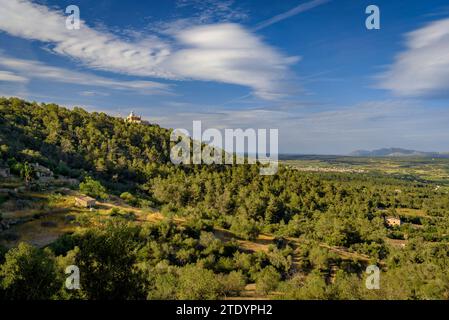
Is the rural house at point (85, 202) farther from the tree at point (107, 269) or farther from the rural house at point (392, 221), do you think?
the rural house at point (392, 221)

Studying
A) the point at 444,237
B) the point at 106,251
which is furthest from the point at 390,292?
the point at 444,237

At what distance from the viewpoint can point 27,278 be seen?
13.0 m

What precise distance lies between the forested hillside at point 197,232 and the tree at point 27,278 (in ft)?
0.13

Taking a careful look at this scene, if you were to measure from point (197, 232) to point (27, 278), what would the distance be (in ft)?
56.4

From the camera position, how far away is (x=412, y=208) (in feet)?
282

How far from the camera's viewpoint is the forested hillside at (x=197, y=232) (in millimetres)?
13281

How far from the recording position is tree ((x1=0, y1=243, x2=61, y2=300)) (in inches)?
492

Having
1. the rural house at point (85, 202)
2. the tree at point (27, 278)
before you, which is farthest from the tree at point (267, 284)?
the rural house at point (85, 202)

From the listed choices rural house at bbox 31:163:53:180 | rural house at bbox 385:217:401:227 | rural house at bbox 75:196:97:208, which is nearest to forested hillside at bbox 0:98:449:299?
rural house at bbox 31:163:53:180

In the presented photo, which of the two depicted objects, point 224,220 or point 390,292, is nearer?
point 390,292

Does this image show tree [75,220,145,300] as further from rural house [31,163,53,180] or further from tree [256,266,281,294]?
rural house [31,163,53,180]

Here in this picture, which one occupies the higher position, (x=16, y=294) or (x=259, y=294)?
(x=16, y=294)

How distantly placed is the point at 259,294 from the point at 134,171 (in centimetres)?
4115
